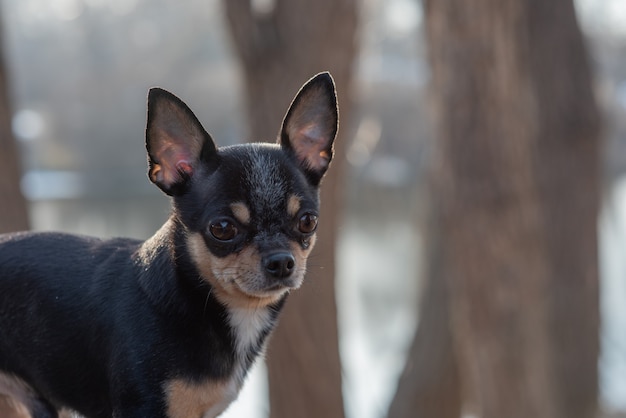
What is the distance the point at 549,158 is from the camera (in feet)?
33.3

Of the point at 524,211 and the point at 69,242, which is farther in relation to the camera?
the point at 524,211

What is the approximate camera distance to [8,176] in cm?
644

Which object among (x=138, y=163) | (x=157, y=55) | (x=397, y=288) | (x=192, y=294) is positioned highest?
(x=192, y=294)

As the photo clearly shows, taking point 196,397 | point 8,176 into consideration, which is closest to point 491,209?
point 8,176

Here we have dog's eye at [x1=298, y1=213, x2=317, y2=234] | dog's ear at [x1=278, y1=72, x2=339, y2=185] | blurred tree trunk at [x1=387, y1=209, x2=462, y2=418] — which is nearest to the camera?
dog's eye at [x1=298, y1=213, x2=317, y2=234]

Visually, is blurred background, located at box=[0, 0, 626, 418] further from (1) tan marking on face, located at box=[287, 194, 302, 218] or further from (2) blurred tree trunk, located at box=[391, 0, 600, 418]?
(1) tan marking on face, located at box=[287, 194, 302, 218]

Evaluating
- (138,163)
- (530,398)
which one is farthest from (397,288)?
(530,398)

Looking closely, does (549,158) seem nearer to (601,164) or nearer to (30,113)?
(601,164)

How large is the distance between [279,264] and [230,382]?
0.42m

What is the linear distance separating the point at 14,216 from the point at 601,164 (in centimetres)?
663

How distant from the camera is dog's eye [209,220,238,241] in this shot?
8.71 ft

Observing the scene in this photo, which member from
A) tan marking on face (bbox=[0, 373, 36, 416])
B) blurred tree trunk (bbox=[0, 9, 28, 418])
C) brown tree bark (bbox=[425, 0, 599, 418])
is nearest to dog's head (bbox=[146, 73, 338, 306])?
tan marking on face (bbox=[0, 373, 36, 416])

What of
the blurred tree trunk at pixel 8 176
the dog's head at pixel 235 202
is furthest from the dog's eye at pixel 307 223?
the blurred tree trunk at pixel 8 176

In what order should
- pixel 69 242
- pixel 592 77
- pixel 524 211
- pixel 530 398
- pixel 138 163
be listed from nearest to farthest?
pixel 69 242
pixel 524 211
pixel 530 398
pixel 592 77
pixel 138 163
